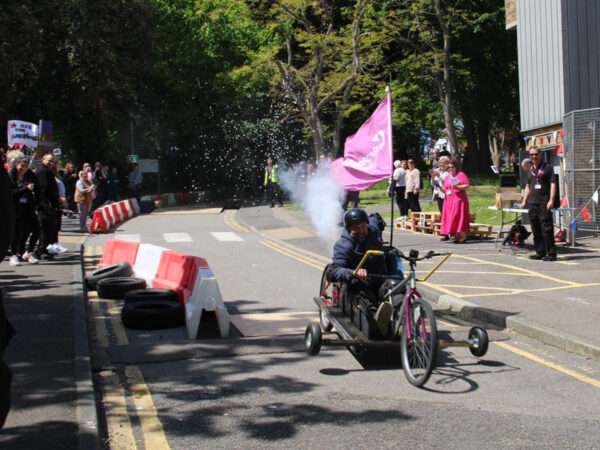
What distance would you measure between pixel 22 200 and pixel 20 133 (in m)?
8.07

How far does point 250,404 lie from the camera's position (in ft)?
17.8

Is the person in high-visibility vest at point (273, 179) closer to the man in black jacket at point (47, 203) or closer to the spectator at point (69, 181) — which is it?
the spectator at point (69, 181)

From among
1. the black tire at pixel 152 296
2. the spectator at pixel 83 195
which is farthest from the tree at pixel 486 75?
the black tire at pixel 152 296

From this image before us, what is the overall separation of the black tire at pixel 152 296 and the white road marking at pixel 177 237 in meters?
9.17

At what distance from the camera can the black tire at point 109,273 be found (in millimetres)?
10859

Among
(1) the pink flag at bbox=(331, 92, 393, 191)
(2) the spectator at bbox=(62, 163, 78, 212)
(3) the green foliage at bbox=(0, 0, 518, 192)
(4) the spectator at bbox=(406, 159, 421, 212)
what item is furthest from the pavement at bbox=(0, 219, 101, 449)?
(3) the green foliage at bbox=(0, 0, 518, 192)

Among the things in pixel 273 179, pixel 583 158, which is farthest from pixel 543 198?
pixel 273 179

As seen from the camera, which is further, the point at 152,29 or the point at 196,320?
the point at 152,29

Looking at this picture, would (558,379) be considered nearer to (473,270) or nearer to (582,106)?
(473,270)

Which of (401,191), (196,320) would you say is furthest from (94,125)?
(196,320)

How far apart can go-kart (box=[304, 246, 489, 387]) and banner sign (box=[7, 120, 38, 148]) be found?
1481cm

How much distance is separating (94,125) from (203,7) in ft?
28.6

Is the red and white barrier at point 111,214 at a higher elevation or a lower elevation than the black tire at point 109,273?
higher

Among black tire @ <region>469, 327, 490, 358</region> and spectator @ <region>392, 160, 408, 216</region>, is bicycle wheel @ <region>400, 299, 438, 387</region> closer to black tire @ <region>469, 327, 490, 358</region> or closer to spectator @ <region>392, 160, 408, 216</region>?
black tire @ <region>469, 327, 490, 358</region>
